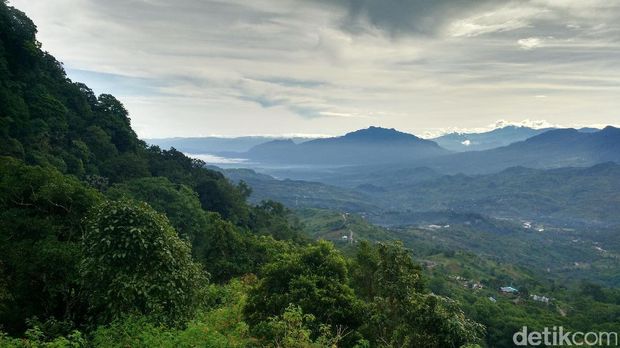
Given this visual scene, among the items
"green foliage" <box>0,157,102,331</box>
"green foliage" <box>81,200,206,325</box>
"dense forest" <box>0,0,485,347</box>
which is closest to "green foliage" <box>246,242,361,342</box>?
"dense forest" <box>0,0,485,347</box>

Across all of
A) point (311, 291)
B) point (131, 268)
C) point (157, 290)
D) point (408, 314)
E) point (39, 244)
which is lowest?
point (311, 291)

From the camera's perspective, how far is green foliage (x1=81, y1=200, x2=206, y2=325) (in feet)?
43.4

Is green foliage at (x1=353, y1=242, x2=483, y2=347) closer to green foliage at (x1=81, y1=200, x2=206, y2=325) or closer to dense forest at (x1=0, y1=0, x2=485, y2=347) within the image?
dense forest at (x1=0, y1=0, x2=485, y2=347)

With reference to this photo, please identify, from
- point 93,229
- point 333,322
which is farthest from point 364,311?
point 93,229

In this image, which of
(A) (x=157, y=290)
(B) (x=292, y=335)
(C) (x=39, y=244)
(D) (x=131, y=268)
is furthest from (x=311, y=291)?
(C) (x=39, y=244)

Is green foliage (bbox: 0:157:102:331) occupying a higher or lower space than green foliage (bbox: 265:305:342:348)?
higher

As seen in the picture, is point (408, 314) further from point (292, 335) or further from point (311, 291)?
point (311, 291)

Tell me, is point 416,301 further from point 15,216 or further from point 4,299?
point 15,216

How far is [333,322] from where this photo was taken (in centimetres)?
1797

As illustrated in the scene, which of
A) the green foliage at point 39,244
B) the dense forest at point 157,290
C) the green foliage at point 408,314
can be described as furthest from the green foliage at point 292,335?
the green foliage at point 39,244

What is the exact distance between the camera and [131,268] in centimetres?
1366

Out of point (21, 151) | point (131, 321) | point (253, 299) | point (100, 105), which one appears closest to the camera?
point (131, 321)

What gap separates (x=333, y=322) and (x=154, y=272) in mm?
8080

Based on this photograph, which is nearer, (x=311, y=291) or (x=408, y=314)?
(x=408, y=314)
